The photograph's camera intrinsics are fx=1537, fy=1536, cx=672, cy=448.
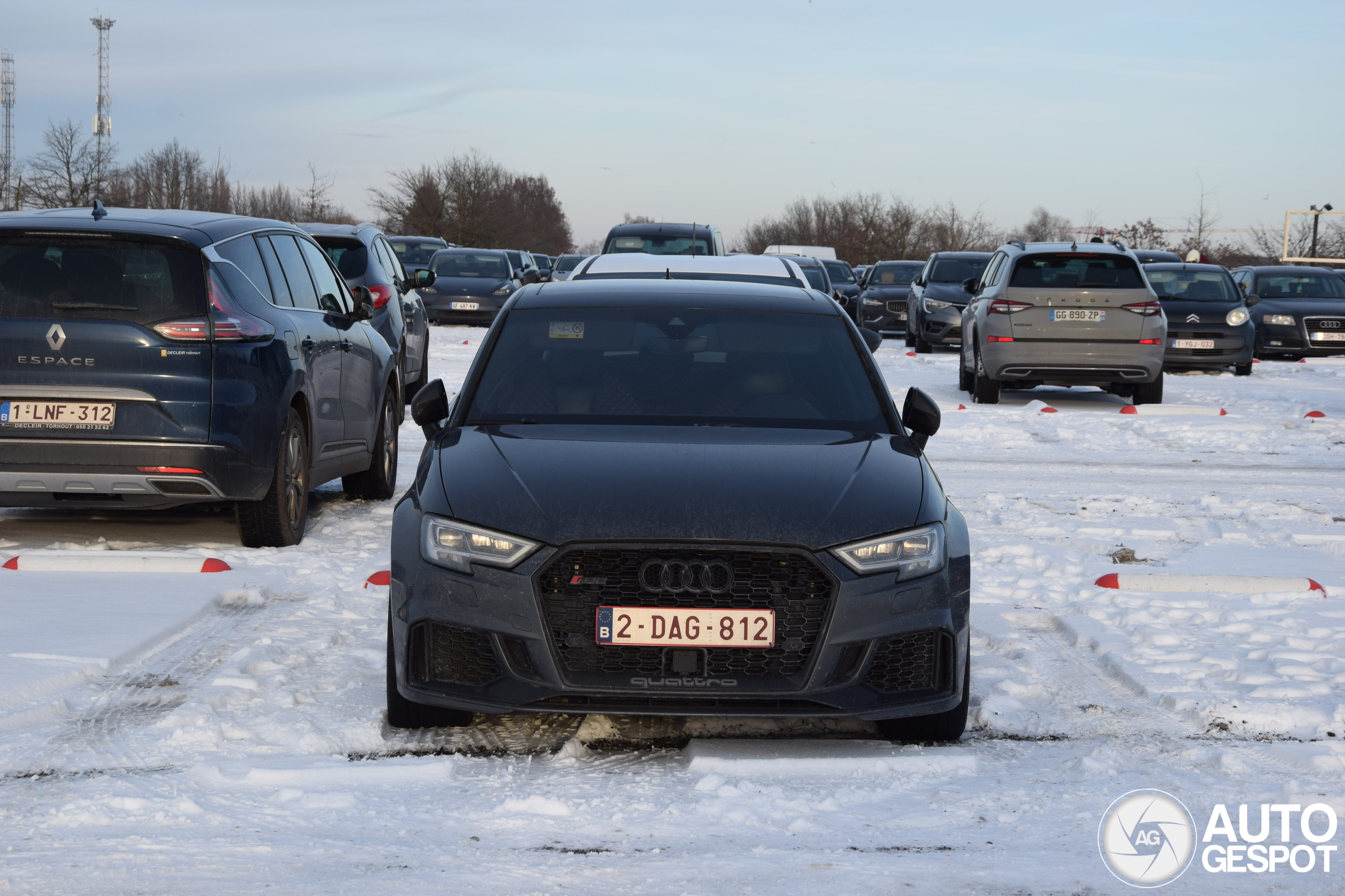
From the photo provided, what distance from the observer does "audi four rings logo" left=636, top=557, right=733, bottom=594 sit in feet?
14.0

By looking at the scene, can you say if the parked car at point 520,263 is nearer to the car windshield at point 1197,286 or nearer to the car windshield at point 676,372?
the car windshield at point 1197,286

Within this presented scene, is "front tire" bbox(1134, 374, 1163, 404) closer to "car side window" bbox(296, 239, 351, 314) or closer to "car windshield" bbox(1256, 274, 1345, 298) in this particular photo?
"car side window" bbox(296, 239, 351, 314)

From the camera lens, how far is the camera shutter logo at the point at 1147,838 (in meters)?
3.61

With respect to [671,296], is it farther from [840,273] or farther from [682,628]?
[840,273]

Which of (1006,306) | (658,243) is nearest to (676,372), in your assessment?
(1006,306)

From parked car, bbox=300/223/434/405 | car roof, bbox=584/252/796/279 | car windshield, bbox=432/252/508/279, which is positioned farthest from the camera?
car windshield, bbox=432/252/508/279

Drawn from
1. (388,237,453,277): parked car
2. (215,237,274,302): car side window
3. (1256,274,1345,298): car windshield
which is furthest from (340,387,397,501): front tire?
(388,237,453,277): parked car

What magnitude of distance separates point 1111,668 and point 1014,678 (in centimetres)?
44

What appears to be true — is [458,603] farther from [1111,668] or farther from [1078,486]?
[1078,486]

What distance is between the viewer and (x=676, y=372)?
565 centimetres

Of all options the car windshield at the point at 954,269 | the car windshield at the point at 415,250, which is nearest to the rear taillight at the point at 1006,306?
the car windshield at the point at 954,269

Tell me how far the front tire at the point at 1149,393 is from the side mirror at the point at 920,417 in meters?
11.8

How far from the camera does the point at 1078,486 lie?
1065 centimetres

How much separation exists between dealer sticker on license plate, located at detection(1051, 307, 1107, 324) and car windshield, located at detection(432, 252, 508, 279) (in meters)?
15.3
